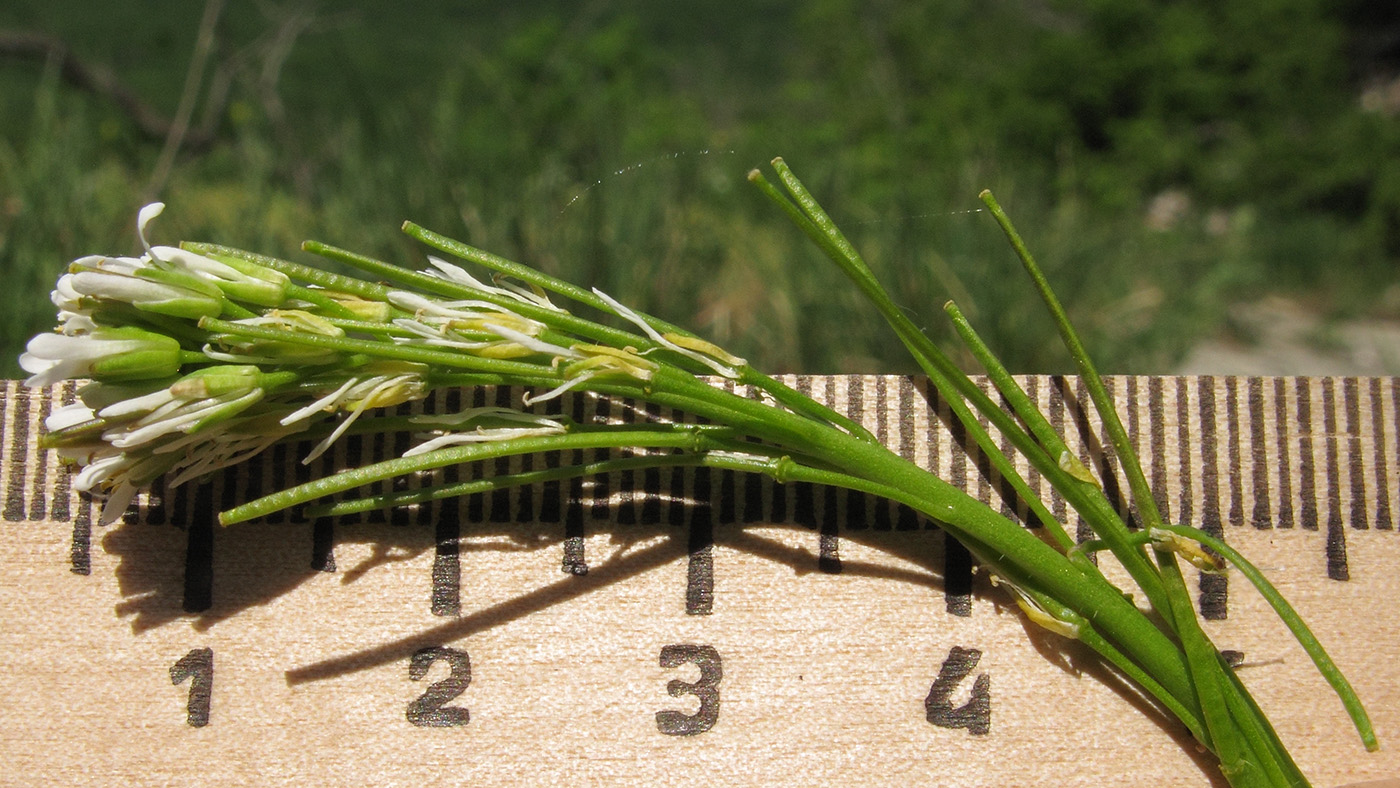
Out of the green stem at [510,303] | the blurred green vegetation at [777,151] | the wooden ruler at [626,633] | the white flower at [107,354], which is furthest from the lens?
the blurred green vegetation at [777,151]

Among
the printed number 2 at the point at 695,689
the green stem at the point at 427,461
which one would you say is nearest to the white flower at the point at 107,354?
the green stem at the point at 427,461

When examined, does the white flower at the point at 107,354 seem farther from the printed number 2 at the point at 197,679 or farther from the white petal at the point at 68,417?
the printed number 2 at the point at 197,679

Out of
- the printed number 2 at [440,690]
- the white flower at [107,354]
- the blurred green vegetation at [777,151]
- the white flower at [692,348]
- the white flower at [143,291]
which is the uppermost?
the blurred green vegetation at [777,151]

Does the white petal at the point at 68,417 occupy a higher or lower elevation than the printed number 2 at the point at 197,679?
higher

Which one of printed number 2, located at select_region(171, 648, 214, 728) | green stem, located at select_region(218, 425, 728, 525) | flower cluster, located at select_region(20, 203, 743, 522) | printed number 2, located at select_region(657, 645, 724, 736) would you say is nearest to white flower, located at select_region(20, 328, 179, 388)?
flower cluster, located at select_region(20, 203, 743, 522)

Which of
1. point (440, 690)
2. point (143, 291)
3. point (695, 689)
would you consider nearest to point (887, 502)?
point (695, 689)

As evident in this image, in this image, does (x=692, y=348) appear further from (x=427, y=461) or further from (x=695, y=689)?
(x=695, y=689)
